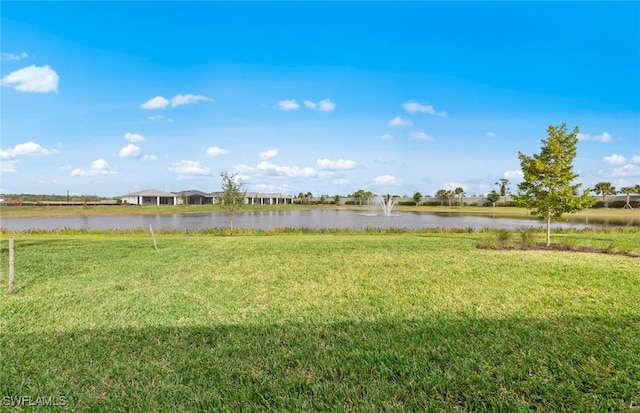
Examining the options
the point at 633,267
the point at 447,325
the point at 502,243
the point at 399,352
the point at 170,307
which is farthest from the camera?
the point at 502,243

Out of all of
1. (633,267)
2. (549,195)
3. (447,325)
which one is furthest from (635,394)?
(549,195)

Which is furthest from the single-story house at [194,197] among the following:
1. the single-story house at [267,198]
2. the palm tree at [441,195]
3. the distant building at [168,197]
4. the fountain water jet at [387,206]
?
the palm tree at [441,195]

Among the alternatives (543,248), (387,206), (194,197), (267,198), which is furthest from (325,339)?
(267,198)

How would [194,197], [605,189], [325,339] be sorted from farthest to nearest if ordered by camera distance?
[194,197]
[605,189]
[325,339]

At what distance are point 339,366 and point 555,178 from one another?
10825mm

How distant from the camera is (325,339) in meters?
3.86

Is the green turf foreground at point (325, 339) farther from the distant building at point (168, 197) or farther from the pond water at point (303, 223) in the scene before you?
the distant building at point (168, 197)

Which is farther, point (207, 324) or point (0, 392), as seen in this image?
point (207, 324)

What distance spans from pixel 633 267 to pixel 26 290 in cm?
1112

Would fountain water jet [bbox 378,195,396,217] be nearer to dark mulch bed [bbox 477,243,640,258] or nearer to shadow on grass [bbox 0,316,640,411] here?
dark mulch bed [bbox 477,243,640,258]

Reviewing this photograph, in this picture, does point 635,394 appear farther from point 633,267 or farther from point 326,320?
point 633,267

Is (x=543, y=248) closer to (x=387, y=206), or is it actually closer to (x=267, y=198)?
(x=387, y=206)

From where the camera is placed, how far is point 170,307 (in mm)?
5031

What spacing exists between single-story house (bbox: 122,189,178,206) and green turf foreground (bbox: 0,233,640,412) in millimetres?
70678
